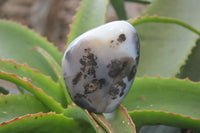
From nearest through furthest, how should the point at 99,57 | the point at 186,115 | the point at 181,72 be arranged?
the point at 99,57 < the point at 186,115 < the point at 181,72

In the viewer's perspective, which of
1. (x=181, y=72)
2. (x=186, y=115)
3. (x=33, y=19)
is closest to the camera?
(x=186, y=115)

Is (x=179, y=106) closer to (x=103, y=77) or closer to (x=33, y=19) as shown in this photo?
(x=103, y=77)

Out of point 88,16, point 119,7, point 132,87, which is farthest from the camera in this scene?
point 119,7

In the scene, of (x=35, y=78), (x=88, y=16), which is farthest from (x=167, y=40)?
(x=35, y=78)

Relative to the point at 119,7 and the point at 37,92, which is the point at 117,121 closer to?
the point at 37,92

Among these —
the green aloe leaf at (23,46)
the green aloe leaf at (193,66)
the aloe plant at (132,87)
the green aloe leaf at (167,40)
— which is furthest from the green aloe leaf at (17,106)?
the green aloe leaf at (193,66)

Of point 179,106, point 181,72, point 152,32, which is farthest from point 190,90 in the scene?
point 152,32

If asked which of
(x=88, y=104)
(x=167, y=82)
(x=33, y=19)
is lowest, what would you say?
(x=33, y=19)
